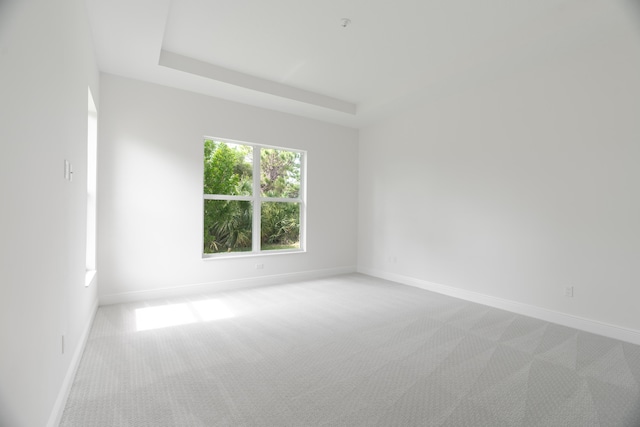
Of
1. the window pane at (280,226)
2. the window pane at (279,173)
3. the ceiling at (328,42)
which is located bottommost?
the window pane at (280,226)

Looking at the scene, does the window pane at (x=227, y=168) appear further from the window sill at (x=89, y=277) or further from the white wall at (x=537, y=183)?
the white wall at (x=537, y=183)

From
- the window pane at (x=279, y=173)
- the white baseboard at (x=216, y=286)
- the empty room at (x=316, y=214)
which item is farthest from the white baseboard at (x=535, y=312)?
the window pane at (x=279, y=173)

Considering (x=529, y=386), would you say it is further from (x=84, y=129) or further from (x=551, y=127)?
(x=84, y=129)

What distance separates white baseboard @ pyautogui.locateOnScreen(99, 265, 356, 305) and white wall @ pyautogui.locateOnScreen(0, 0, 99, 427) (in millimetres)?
1709

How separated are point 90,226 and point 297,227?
2.90 meters

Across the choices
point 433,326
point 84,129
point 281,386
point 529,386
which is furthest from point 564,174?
point 84,129

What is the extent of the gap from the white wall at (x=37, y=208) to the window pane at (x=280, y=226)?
2.99 m

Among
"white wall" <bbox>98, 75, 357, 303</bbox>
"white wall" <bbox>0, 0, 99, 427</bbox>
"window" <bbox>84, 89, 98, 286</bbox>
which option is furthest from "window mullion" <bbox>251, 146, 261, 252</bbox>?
"white wall" <bbox>0, 0, 99, 427</bbox>

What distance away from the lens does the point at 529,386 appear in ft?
6.85

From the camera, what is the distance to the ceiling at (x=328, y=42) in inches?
110

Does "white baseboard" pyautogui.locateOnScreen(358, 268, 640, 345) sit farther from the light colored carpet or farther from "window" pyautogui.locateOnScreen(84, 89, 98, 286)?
"window" pyautogui.locateOnScreen(84, 89, 98, 286)

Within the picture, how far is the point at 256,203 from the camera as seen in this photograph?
4.96 m

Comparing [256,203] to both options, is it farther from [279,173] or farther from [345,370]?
[345,370]

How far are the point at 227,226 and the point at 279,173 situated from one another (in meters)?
1.21
